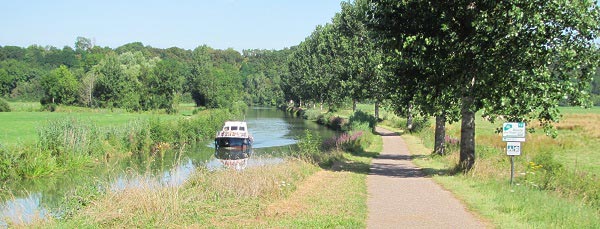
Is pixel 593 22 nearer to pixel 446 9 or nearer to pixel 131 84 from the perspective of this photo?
pixel 446 9

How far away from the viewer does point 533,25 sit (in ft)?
51.0

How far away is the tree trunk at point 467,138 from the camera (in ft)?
60.4

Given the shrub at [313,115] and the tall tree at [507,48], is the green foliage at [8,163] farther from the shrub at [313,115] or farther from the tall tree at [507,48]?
the shrub at [313,115]

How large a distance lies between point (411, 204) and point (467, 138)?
24.4ft

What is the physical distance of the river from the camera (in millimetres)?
12430

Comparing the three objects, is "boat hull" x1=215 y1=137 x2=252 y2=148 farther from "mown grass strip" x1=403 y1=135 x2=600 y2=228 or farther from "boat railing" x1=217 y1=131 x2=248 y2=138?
"mown grass strip" x1=403 y1=135 x2=600 y2=228

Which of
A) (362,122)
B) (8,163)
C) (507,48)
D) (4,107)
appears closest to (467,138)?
(507,48)

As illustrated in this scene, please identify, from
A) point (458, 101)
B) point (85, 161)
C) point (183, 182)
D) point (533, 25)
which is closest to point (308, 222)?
point (183, 182)

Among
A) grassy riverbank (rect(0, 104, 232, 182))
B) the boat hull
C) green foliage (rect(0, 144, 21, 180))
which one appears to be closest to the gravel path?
grassy riverbank (rect(0, 104, 232, 182))

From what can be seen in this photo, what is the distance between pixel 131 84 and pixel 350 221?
97533 mm

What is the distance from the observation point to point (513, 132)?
1446 centimetres

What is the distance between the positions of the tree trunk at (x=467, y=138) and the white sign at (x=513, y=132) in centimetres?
375

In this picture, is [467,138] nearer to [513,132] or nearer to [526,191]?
[513,132]

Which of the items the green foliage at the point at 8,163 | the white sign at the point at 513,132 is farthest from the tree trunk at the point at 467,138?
the green foliage at the point at 8,163
